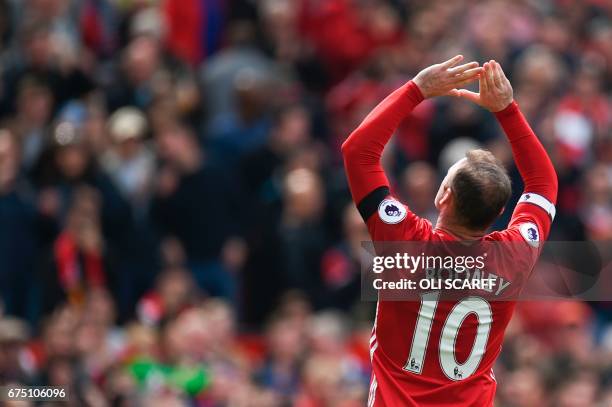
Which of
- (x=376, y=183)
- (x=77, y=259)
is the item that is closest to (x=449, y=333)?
(x=376, y=183)

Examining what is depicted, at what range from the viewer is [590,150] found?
539 inches

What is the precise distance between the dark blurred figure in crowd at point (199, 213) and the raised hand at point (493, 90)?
21.0ft

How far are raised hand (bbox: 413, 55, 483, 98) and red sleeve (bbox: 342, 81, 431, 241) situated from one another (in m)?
0.14

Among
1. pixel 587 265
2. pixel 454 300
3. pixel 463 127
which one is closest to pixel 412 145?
pixel 463 127

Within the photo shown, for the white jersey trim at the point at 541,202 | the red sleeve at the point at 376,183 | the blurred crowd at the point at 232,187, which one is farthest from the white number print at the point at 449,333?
the blurred crowd at the point at 232,187

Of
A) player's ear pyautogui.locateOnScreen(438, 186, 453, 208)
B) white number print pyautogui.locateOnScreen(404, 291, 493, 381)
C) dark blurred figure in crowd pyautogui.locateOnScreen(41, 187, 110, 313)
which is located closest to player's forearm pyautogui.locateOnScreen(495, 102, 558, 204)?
player's ear pyautogui.locateOnScreen(438, 186, 453, 208)

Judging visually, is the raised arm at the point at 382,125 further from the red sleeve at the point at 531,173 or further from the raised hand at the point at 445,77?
the red sleeve at the point at 531,173

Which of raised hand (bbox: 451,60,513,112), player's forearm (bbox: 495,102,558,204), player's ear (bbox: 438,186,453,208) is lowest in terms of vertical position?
→ player's ear (bbox: 438,186,453,208)

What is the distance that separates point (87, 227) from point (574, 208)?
5096mm

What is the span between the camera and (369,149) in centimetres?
515

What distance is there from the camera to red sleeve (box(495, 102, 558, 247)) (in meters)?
5.44

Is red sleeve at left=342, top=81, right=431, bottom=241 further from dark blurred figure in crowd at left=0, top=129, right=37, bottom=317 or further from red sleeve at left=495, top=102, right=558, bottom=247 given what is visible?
dark blurred figure in crowd at left=0, top=129, right=37, bottom=317

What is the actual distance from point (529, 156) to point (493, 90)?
0.36 meters

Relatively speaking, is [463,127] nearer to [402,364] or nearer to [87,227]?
[87,227]
